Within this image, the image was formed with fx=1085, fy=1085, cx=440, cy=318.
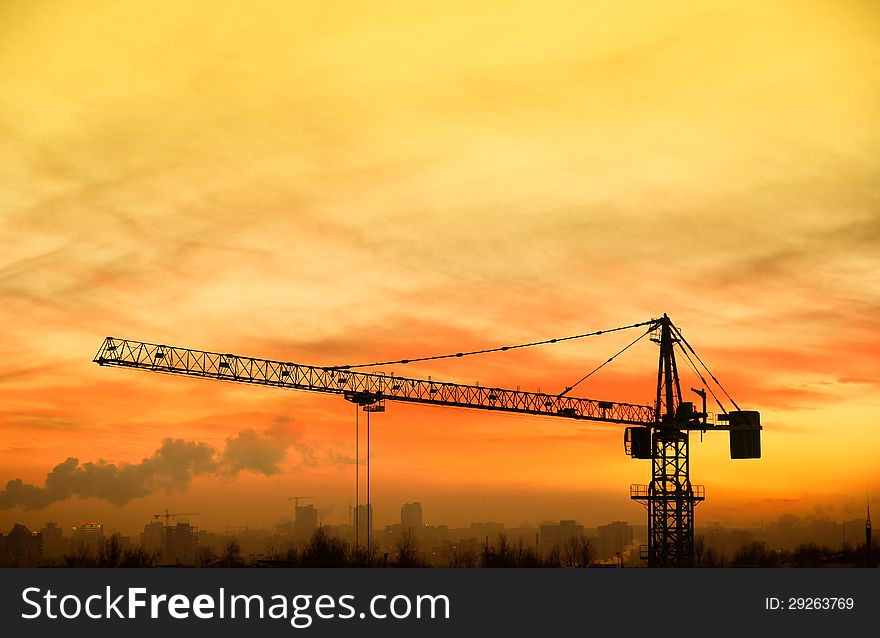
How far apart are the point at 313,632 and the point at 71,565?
341 ft

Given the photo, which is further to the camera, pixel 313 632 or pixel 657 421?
pixel 657 421

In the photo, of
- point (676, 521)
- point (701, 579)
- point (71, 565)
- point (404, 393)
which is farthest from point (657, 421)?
point (71, 565)

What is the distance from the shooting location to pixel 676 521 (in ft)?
482

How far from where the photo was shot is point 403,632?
10594cm

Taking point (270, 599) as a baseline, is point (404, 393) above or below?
above

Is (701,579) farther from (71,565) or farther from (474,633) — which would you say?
(71,565)

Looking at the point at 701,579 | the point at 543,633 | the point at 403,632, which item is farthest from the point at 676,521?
the point at 403,632

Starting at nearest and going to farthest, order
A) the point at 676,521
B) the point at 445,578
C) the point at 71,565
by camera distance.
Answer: the point at 676,521 < the point at 445,578 < the point at 71,565

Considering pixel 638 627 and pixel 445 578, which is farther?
pixel 445 578

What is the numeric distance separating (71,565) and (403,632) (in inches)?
4408

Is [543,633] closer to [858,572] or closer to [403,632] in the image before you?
[403,632]

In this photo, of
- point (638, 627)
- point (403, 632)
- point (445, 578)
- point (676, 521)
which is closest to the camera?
point (403, 632)

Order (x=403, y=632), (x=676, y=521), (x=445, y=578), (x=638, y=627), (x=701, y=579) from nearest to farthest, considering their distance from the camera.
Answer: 1. (x=403, y=632)
2. (x=638, y=627)
3. (x=701, y=579)
4. (x=676, y=521)
5. (x=445, y=578)

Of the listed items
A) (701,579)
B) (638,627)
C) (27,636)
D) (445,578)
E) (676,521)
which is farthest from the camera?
(445,578)
